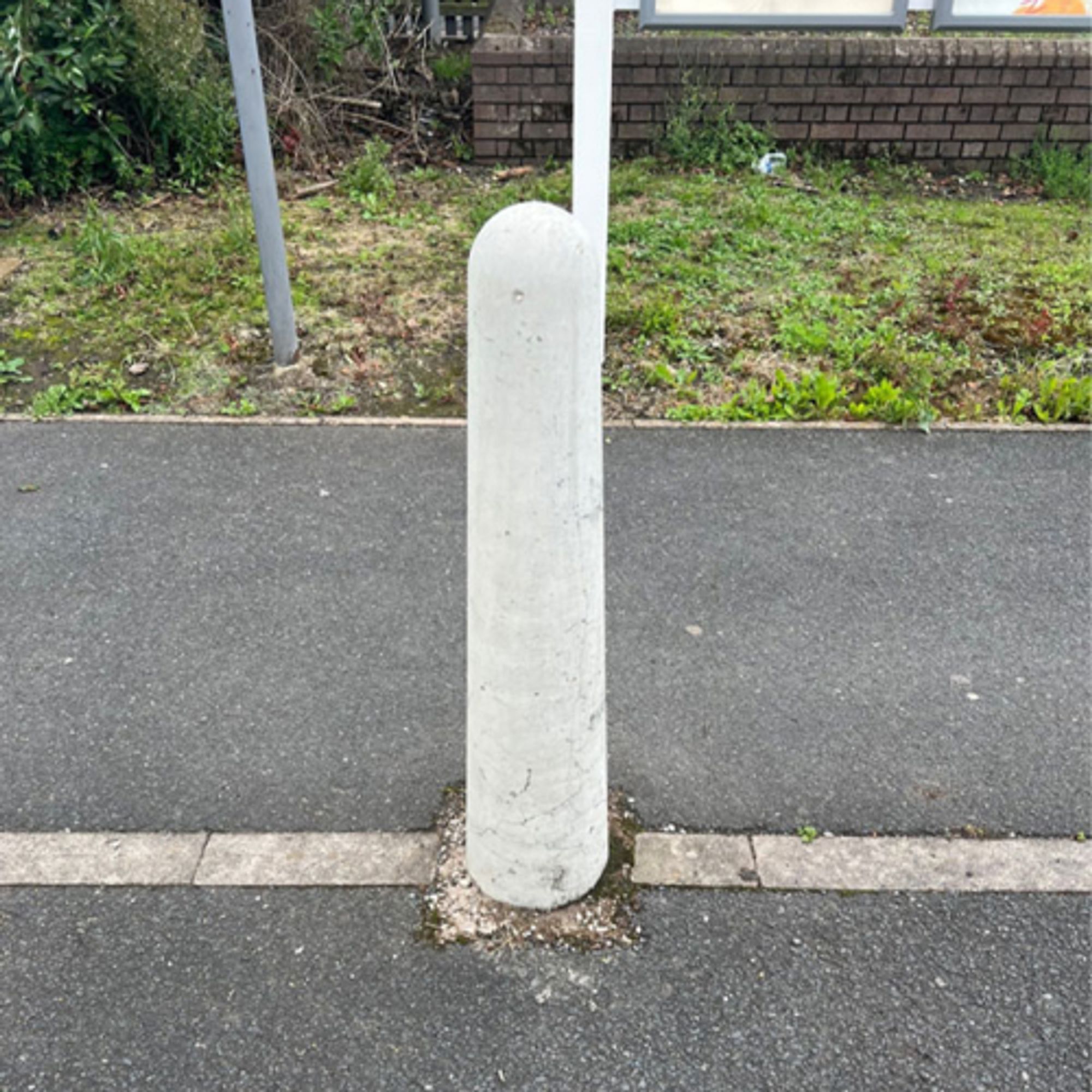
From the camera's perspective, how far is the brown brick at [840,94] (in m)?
7.32

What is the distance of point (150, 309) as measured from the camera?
534 centimetres

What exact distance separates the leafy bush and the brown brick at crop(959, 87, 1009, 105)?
5264mm

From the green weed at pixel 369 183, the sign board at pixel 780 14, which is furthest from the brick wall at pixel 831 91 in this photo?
the green weed at pixel 369 183

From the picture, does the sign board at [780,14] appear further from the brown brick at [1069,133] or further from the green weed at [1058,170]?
the green weed at [1058,170]

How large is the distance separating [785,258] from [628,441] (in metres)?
2.33


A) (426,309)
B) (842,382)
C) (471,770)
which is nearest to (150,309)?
(426,309)

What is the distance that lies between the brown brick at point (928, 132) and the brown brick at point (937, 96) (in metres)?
0.16

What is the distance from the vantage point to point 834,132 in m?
7.46

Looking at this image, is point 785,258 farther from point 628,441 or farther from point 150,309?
point 150,309

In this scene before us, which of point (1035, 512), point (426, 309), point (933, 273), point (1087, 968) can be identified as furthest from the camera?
point (933, 273)

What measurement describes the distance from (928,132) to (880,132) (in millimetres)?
355

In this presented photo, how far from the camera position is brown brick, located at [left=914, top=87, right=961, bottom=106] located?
23.9ft

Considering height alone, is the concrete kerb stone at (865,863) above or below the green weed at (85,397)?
below

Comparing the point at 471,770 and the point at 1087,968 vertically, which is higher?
the point at 471,770
